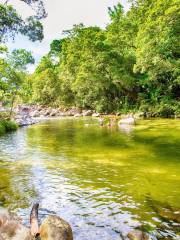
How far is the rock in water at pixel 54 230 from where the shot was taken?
5043mm

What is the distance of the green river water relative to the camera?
6.31 meters

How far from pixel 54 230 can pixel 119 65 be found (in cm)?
3703

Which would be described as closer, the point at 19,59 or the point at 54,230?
the point at 54,230

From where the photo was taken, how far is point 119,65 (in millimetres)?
40688

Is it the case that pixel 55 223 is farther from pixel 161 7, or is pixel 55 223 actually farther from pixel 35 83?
pixel 35 83

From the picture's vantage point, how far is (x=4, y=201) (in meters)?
7.82

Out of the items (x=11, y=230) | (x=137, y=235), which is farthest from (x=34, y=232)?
(x=137, y=235)

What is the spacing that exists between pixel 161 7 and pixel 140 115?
1689cm

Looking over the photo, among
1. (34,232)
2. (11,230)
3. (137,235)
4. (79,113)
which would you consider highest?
(79,113)

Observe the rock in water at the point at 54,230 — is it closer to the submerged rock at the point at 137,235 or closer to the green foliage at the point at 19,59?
the submerged rock at the point at 137,235

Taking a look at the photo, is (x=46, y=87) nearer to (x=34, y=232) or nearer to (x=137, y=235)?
(x=34, y=232)

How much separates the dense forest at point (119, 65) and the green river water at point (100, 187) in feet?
20.0

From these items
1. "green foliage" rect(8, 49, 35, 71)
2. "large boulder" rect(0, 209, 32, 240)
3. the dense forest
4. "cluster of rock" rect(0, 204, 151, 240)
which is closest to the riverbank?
the dense forest

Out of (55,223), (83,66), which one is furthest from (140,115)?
(55,223)
